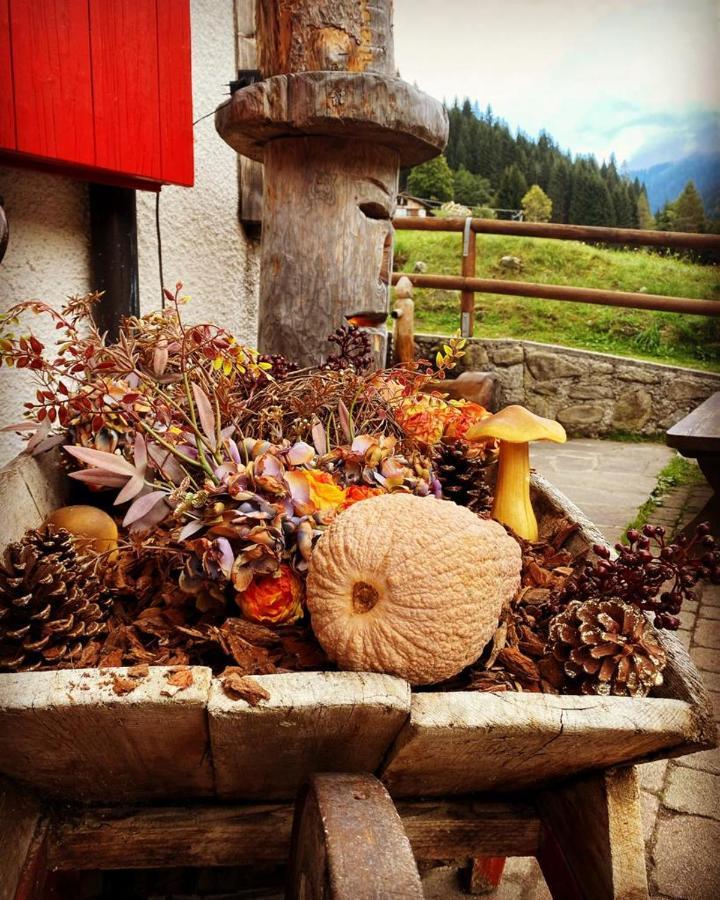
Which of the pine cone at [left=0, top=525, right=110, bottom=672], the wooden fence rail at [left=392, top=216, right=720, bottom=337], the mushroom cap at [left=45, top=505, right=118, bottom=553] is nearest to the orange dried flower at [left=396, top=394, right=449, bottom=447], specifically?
the mushroom cap at [left=45, top=505, right=118, bottom=553]

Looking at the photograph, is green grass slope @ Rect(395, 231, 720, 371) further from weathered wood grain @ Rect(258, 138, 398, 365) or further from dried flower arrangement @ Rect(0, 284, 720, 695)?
dried flower arrangement @ Rect(0, 284, 720, 695)

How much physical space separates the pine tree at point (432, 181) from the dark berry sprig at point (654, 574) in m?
7.06

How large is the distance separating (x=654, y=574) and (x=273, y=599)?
1.64 ft

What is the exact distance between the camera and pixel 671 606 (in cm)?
90

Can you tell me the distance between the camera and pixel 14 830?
0.84m

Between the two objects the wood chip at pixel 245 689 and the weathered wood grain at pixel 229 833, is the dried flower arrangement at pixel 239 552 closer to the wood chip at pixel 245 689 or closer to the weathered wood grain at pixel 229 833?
the wood chip at pixel 245 689

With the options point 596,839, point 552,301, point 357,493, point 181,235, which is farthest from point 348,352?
point 552,301

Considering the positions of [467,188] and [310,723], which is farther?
[467,188]

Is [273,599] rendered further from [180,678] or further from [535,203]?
[535,203]

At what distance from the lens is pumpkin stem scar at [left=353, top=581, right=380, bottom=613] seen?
83 centimetres

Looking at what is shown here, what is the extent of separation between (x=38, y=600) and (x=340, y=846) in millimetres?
463

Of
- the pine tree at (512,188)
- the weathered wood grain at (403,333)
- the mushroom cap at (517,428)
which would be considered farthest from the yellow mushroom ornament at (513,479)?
the pine tree at (512,188)

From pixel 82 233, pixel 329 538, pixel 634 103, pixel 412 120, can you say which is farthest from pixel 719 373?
pixel 82 233

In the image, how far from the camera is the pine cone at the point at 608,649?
0.84m
